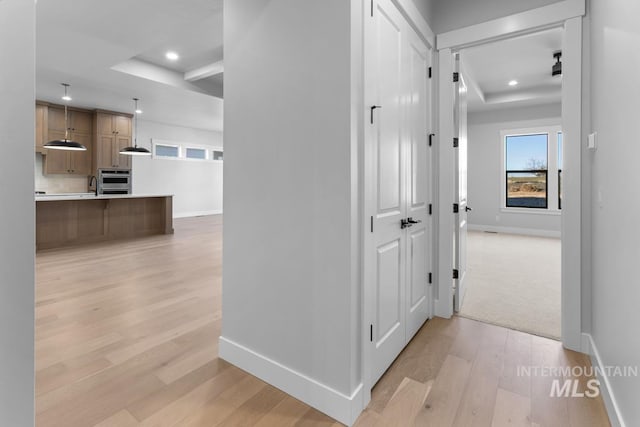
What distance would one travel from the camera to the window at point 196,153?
10357 millimetres

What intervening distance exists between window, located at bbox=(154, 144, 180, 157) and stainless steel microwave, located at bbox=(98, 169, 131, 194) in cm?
170

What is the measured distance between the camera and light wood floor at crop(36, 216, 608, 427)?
5.19ft

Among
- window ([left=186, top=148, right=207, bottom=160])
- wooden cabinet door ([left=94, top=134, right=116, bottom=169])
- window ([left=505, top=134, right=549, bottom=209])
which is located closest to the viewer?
window ([left=505, top=134, right=549, bottom=209])

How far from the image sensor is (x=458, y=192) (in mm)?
2762

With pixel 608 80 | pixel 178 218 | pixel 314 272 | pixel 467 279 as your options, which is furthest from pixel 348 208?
pixel 178 218

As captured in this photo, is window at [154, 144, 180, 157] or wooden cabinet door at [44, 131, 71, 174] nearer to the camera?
wooden cabinet door at [44, 131, 71, 174]

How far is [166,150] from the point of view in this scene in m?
9.69

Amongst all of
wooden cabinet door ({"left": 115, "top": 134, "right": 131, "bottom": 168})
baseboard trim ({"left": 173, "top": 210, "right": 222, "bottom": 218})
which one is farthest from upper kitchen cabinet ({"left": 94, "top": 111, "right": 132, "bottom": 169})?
baseboard trim ({"left": 173, "top": 210, "right": 222, "bottom": 218})

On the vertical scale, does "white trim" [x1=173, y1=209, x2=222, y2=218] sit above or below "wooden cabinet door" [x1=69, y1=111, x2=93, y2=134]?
below

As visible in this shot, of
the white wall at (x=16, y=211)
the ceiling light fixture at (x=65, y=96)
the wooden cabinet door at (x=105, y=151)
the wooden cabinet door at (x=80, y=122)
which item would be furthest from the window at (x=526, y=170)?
the wooden cabinet door at (x=80, y=122)

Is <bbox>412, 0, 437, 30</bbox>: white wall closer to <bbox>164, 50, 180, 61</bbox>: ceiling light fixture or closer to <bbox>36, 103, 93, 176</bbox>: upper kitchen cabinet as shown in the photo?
<bbox>164, 50, 180, 61</bbox>: ceiling light fixture

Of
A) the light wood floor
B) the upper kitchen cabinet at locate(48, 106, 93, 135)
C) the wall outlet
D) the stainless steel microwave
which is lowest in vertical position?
the light wood floor

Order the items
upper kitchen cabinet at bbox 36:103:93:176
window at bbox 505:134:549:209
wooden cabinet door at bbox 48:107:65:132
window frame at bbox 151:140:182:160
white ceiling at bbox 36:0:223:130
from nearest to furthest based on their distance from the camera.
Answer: white ceiling at bbox 36:0:223:130
upper kitchen cabinet at bbox 36:103:93:176
wooden cabinet door at bbox 48:107:65:132
window at bbox 505:134:549:209
window frame at bbox 151:140:182:160

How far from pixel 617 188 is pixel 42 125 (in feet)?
30.1
